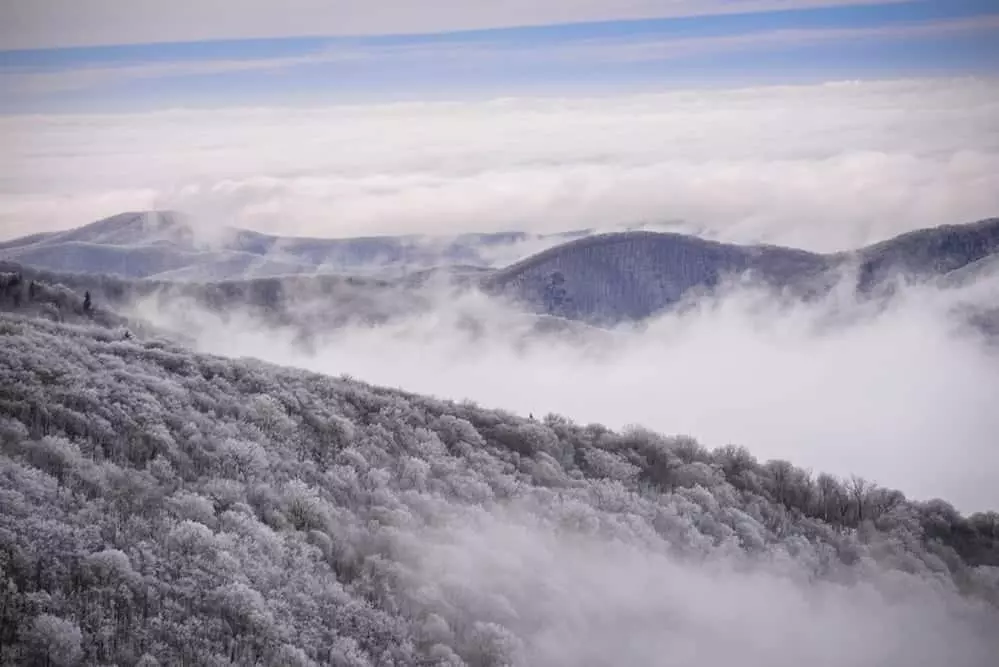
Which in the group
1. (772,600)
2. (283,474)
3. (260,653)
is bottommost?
(772,600)

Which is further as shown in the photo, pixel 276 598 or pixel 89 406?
pixel 89 406

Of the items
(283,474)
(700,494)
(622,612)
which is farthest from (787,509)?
(283,474)

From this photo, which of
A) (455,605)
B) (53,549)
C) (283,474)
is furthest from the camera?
(283,474)

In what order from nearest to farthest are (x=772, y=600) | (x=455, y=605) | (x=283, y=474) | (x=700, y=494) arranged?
1. (x=455, y=605)
2. (x=283, y=474)
3. (x=772, y=600)
4. (x=700, y=494)

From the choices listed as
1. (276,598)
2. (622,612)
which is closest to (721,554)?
(622,612)

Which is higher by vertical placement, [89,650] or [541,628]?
[89,650]

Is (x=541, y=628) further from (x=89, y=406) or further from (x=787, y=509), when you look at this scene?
(x=787, y=509)
